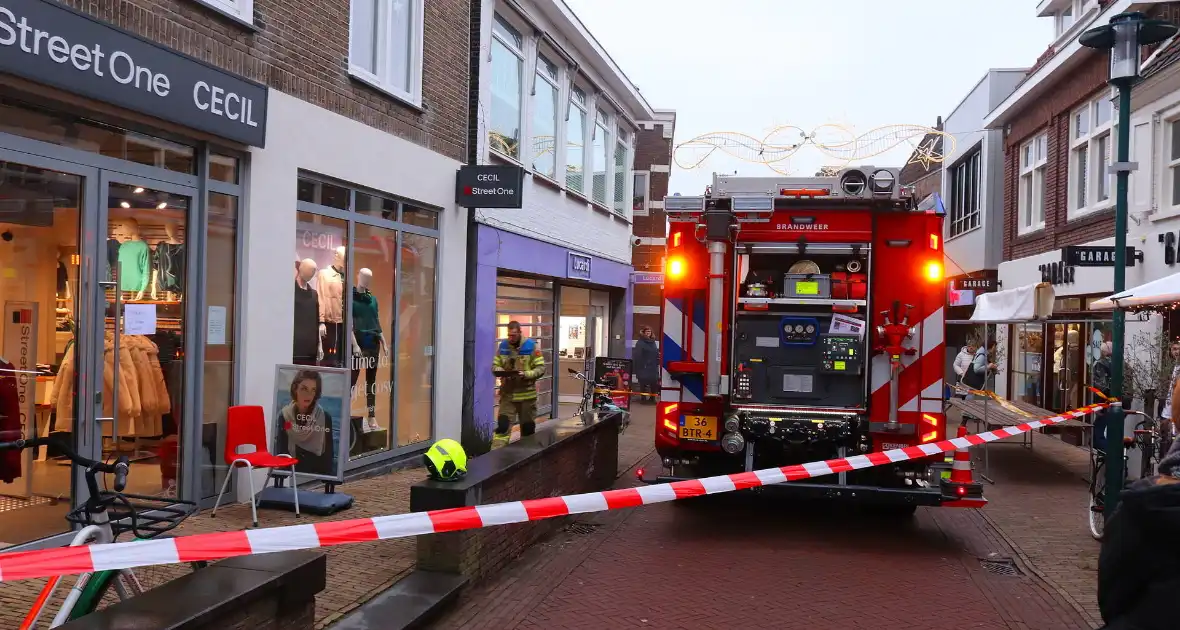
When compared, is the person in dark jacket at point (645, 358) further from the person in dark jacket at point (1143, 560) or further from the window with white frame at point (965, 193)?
the person in dark jacket at point (1143, 560)

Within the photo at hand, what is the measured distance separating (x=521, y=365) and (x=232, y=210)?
3.97 meters

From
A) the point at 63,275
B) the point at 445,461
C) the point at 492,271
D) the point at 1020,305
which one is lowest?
the point at 445,461

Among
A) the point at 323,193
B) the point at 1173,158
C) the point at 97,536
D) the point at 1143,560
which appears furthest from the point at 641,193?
the point at 1143,560

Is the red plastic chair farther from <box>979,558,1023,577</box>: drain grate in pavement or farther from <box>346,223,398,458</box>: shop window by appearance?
<box>979,558,1023,577</box>: drain grate in pavement

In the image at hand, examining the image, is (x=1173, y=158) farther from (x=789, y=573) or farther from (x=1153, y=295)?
(x=789, y=573)

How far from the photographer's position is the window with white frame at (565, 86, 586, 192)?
56.0 ft

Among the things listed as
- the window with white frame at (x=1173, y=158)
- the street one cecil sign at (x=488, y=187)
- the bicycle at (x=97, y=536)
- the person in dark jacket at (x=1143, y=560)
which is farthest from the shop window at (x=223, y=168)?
the window with white frame at (x=1173, y=158)

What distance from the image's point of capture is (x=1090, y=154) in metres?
17.2

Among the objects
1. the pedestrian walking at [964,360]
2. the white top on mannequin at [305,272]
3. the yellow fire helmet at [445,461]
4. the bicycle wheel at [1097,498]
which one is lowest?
the bicycle wheel at [1097,498]

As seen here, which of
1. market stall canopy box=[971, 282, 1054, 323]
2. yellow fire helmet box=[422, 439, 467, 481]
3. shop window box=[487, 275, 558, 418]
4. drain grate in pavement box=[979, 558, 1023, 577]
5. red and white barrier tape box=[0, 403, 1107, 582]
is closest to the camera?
red and white barrier tape box=[0, 403, 1107, 582]

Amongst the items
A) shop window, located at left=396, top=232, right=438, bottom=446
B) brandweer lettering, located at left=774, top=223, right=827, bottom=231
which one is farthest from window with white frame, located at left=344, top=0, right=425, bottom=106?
brandweer lettering, located at left=774, top=223, right=827, bottom=231

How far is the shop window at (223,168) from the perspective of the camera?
25.3ft

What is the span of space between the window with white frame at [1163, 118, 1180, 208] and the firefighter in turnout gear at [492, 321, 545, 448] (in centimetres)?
944

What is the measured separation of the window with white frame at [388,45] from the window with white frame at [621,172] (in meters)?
10.7
